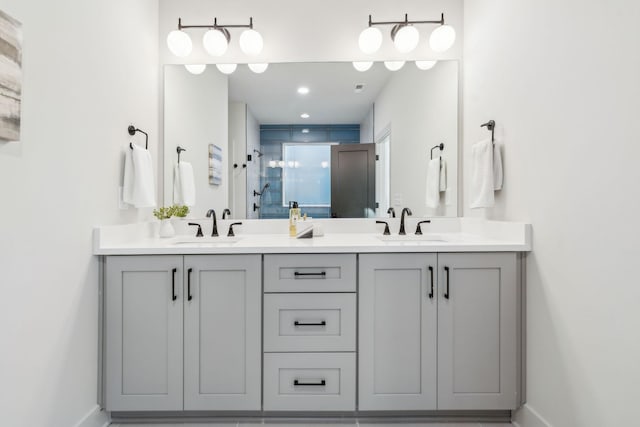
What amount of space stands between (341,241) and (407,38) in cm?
133

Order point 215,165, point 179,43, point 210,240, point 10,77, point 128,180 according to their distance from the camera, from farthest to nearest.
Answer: point 215,165
point 179,43
point 210,240
point 128,180
point 10,77

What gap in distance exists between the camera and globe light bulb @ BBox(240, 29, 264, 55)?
2217 millimetres

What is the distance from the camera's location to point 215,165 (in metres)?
2.32

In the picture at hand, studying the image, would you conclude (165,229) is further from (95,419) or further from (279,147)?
(95,419)

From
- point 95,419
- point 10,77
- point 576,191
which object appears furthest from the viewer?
point 95,419

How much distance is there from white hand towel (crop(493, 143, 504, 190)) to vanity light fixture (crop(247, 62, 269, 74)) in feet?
4.77

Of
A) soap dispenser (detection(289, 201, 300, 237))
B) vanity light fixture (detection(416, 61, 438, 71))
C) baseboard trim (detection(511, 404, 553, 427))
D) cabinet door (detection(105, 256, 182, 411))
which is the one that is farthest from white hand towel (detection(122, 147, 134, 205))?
baseboard trim (detection(511, 404, 553, 427))

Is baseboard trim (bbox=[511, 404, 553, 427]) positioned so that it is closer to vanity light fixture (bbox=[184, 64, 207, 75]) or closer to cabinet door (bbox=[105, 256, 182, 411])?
cabinet door (bbox=[105, 256, 182, 411])

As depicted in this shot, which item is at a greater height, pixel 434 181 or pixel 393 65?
pixel 393 65

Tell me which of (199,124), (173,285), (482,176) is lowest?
(173,285)

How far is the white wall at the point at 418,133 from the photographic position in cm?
229

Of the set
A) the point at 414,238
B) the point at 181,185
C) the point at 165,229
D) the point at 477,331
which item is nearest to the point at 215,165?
the point at 181,185

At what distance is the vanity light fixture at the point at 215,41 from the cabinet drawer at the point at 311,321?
1543 millimetres

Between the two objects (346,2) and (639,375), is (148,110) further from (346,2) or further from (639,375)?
(639,375)
